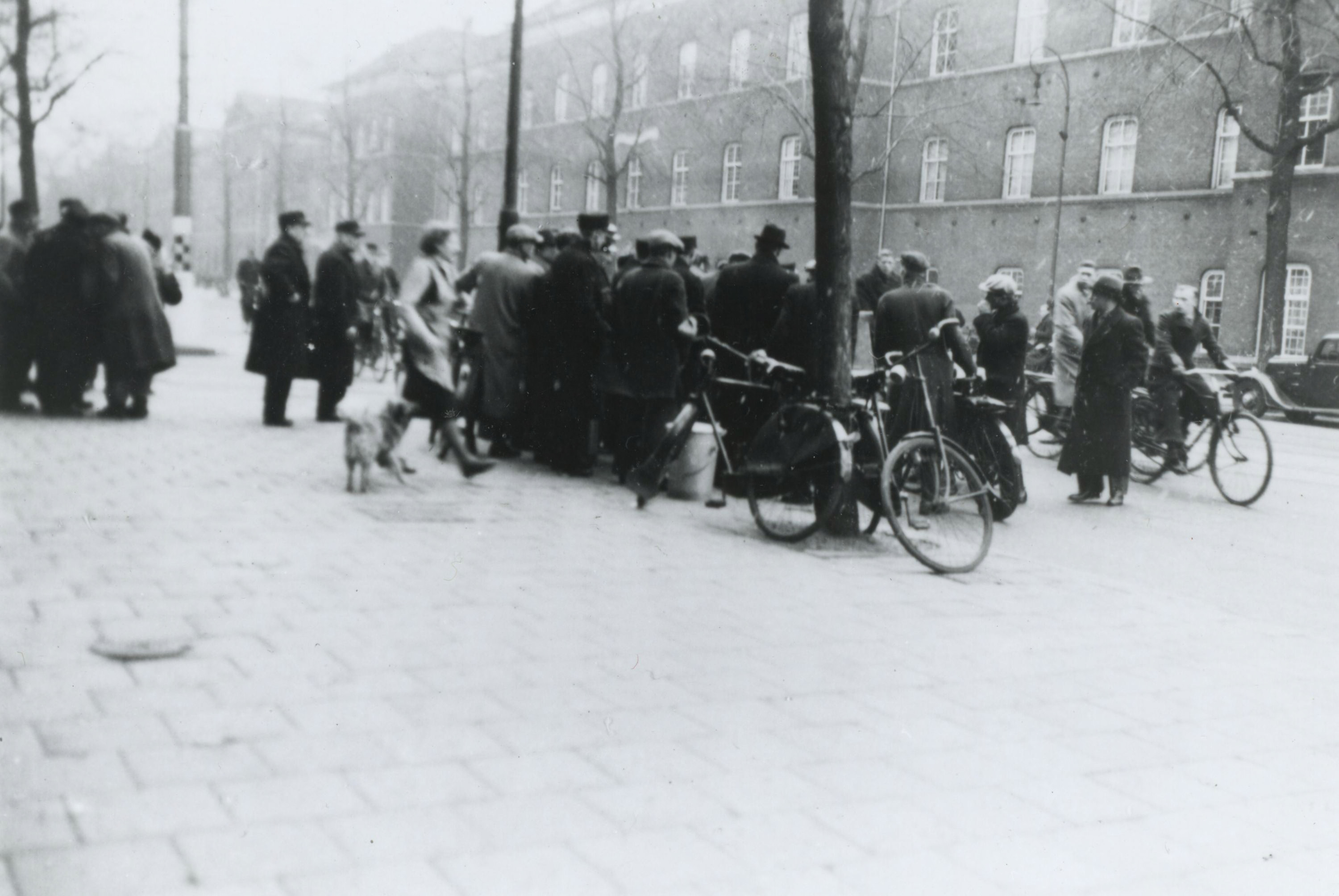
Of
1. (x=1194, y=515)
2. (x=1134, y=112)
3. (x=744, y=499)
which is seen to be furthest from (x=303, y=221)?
(x=1134, y=112)

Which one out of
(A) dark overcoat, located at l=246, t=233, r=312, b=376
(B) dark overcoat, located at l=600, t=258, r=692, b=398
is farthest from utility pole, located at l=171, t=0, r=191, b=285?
(B) dark overcoat, located at l=600, t=258, r=692, b=398

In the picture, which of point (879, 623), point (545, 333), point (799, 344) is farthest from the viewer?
point (545, 333)

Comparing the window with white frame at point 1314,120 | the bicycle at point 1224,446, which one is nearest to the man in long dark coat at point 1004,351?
the bicycle at point 1224,446

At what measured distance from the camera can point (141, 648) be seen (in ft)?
15.8

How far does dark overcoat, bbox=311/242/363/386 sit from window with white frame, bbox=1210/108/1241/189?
2609 centimetres

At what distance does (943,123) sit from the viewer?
117 feet

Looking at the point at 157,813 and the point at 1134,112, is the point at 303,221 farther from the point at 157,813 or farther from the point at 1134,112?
the point at 1134,112

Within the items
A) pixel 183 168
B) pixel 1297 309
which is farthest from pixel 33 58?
pixel 1297 309

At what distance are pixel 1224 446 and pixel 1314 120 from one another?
918 inches

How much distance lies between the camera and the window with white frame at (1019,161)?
34.9 metres

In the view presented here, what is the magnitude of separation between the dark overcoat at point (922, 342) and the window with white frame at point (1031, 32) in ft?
78.9

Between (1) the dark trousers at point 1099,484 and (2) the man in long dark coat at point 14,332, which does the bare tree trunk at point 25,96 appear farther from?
(1) the dark trousers at point 1099,484

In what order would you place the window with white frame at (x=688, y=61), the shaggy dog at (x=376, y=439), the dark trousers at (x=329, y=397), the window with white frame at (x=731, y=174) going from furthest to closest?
the window with white frame at (x=731, y=174), the window with white frame at (x=688, y=61), the dark trousers at (x=329, y=397), the shaggy dog at (x=376, y=439)

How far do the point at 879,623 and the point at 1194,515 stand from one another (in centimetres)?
583
